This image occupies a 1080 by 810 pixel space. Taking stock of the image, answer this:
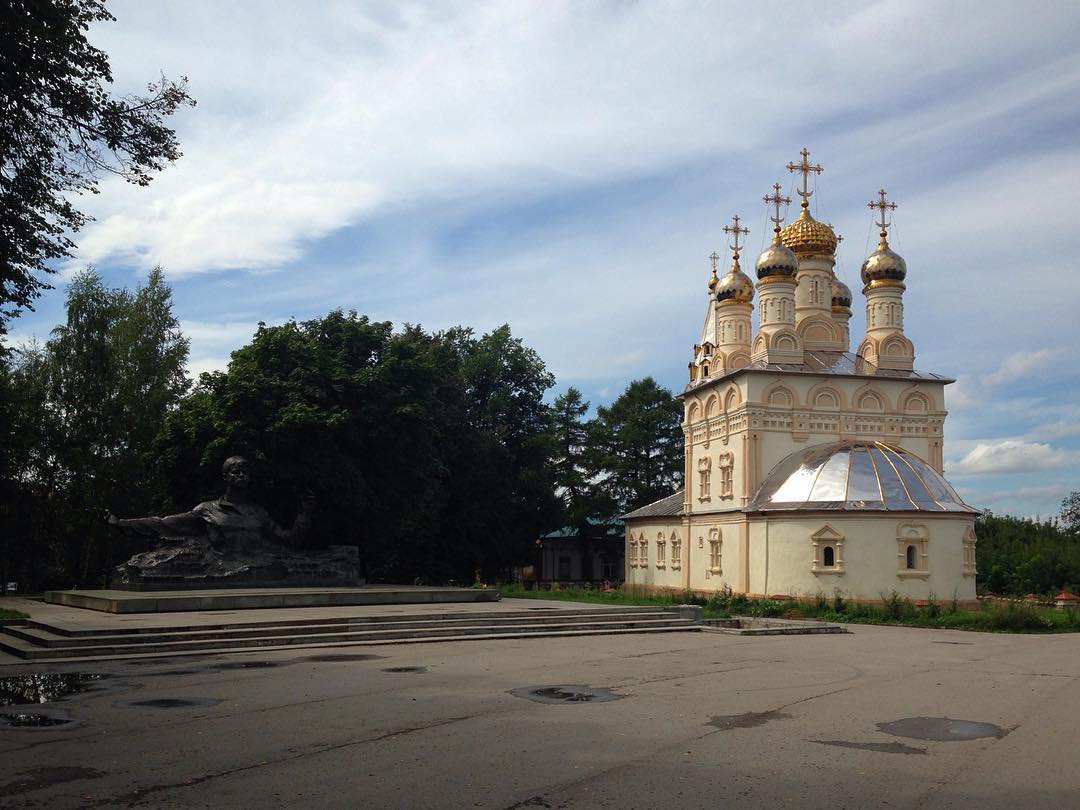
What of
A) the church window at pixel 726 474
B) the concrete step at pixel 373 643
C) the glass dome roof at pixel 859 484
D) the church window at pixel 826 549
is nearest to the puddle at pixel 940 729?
the concrete step at pixel 373 643

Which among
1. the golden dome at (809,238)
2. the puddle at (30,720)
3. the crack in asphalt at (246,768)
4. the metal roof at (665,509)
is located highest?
the golden dome at (809,238)

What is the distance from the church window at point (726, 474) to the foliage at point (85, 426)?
20325 millimetres

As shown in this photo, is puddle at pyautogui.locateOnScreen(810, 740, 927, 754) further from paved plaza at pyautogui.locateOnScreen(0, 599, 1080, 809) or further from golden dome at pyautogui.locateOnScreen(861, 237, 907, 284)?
golden dome at pyautogui.locateOnScreen(861, 237, 907, 284)

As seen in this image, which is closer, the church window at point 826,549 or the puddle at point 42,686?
the puddle at point 42,686

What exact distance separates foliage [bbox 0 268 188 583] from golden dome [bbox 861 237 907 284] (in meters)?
26.8

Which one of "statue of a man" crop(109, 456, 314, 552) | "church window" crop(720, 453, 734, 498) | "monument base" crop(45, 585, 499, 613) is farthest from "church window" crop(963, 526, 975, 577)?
"statue of a man" crop(109, 456, 314, 552)

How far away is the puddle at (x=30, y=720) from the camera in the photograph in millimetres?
8758

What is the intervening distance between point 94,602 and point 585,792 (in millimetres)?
15655

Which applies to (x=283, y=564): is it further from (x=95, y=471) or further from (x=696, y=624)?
(x=95, y=471)

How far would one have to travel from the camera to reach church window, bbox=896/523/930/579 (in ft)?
101

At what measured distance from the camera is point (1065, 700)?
37.5 ft

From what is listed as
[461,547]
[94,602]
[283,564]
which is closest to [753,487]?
[461,547]

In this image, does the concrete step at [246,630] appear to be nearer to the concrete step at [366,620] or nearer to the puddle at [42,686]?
the concrete step at [366,620]

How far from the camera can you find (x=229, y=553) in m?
23.0
